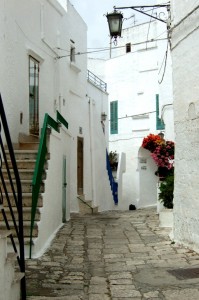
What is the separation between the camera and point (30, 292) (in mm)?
4996

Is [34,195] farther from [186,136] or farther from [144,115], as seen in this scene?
[144,115]

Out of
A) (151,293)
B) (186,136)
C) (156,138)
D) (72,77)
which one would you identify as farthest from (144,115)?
(151,293)

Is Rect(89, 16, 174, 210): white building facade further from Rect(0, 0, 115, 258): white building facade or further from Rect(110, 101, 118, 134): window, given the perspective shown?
Rect(0, 0, 115, 258): white building facade

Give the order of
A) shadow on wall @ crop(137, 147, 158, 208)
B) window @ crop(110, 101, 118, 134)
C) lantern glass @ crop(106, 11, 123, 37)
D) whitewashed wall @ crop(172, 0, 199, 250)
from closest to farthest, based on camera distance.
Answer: whitewashed wall @ crop(172, 0, 199, 250), lantern glass @ crop(106, 11, 123, 37), shadow on wall @ crop(137, 147, 158, 208), window @ crop(110, 101, 118, 134)

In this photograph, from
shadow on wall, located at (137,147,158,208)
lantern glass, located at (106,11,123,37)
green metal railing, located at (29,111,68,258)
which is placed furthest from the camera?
shadow on wall, located at (137,147,158,208)

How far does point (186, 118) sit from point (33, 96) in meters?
5.42

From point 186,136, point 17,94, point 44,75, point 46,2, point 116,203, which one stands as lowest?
point 116,203

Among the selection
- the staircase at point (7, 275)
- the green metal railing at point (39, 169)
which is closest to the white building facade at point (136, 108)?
the green metal railing at point (39, 169)

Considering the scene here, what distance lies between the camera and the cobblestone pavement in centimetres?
500

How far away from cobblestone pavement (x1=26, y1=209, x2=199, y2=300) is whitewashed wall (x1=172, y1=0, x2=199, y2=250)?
0.54 metres

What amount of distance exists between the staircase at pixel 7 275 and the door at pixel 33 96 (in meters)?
7.13

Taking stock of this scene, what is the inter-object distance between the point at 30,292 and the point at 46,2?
9769 millimetres

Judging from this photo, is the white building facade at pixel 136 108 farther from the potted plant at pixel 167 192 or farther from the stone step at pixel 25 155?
the stone step at pixel 25 155

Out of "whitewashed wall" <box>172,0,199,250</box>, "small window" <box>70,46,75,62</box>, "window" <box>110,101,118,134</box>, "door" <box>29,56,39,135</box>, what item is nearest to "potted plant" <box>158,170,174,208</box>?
"whitewashed wall" <box>172,0,199,250</box>
